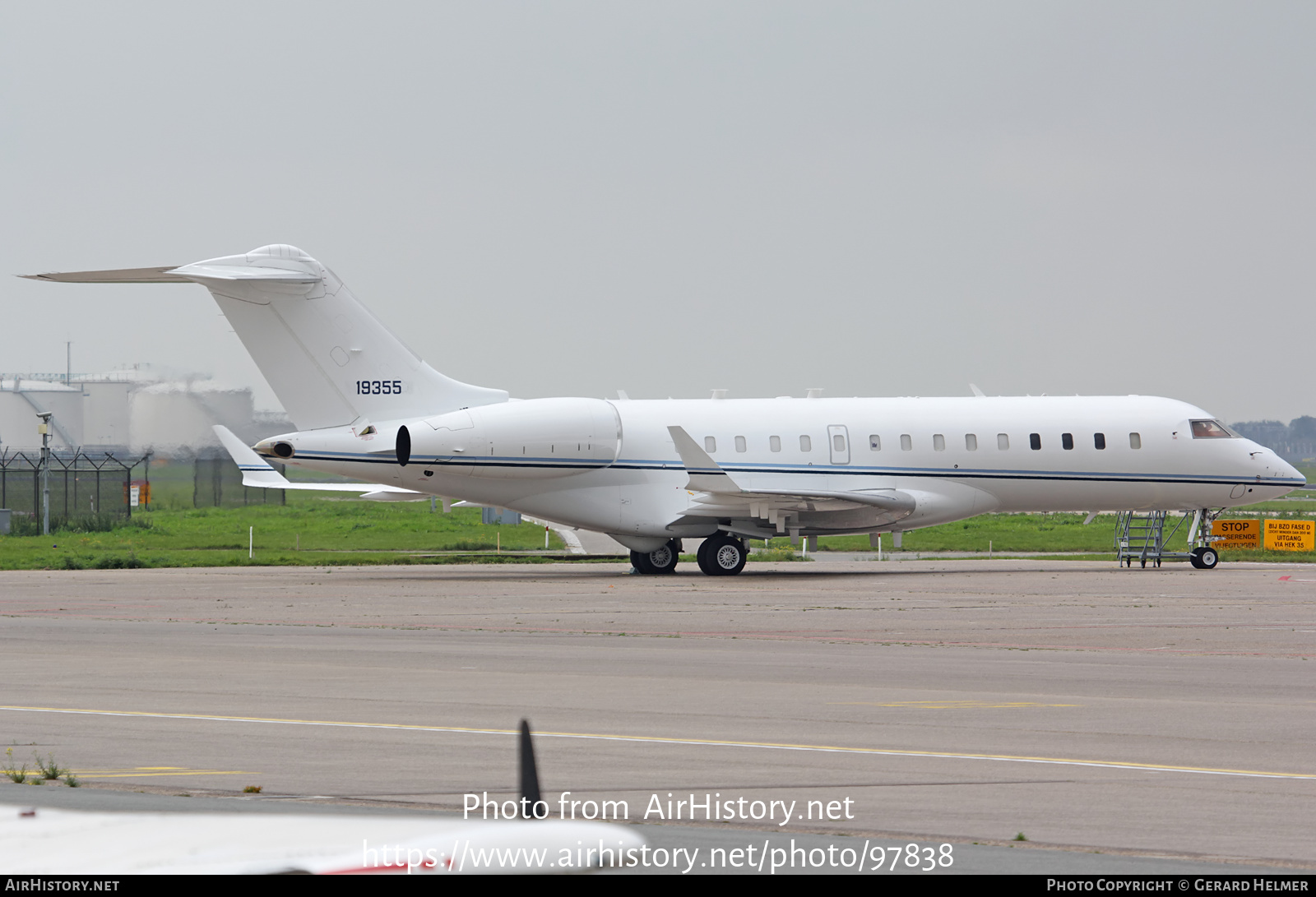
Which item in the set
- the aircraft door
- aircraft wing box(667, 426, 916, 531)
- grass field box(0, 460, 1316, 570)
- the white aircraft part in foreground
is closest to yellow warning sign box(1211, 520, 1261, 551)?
grass field box(0, 460, 1316, 570)

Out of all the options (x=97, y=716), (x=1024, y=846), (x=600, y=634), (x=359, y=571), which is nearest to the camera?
(x=1024, y=846)

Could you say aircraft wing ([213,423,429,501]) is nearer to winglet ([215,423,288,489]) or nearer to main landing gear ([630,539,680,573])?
winglet ([215,423,288,489])

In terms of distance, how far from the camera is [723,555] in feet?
117

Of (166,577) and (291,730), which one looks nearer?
(291,730)

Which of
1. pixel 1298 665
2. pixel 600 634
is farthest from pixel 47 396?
pixel 1298 665

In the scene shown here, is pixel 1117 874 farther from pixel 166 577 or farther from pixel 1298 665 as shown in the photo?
pixel 166 577

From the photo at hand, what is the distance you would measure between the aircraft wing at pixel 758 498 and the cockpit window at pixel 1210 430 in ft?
23.2

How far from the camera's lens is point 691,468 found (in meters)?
34.8

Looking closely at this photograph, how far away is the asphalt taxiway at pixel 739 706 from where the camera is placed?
9.26 m

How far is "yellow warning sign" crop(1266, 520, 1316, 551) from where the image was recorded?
47562mm

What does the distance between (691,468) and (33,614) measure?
14325mm

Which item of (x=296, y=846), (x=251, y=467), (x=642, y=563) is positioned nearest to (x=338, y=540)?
(x=251, y=467)

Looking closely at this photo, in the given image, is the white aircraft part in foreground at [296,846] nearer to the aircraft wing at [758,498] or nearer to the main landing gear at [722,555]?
the aircraft wing at [758,498]

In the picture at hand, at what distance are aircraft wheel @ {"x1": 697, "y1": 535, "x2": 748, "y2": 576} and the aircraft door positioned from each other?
9.52ft
